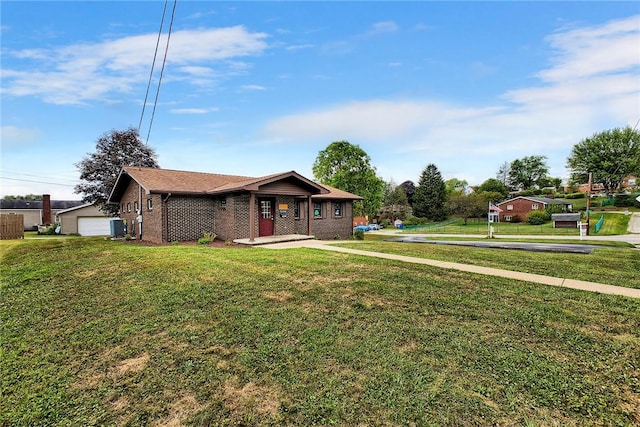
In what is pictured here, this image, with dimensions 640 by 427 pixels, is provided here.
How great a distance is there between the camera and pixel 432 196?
50.1 meters

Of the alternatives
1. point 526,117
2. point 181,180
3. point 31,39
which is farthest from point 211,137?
point 526,117

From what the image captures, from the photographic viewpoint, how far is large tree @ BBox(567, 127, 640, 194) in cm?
5122

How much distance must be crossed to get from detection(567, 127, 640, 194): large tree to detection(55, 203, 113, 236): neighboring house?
71136mm

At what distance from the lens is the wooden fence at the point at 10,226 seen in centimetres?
1911

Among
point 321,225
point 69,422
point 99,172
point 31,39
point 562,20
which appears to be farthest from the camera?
point 99,172

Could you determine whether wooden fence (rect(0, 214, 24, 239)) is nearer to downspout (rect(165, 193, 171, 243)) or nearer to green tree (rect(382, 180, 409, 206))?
downspout (rect(165, 193, 171, 243))

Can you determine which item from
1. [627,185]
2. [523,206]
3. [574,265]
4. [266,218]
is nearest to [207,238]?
[266,218]

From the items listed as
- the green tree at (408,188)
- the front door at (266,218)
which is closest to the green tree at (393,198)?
the green tree at (408,188)

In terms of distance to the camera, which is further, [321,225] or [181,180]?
[321,225]

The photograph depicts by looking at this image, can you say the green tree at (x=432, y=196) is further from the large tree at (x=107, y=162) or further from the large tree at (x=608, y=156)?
the large tree at (x=107, y=162)

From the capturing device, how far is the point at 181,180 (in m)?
15.5

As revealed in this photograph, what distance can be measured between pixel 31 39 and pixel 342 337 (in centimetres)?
1323

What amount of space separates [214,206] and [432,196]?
42.7m

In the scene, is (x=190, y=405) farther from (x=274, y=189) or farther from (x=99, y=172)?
(x=99, y=172)
